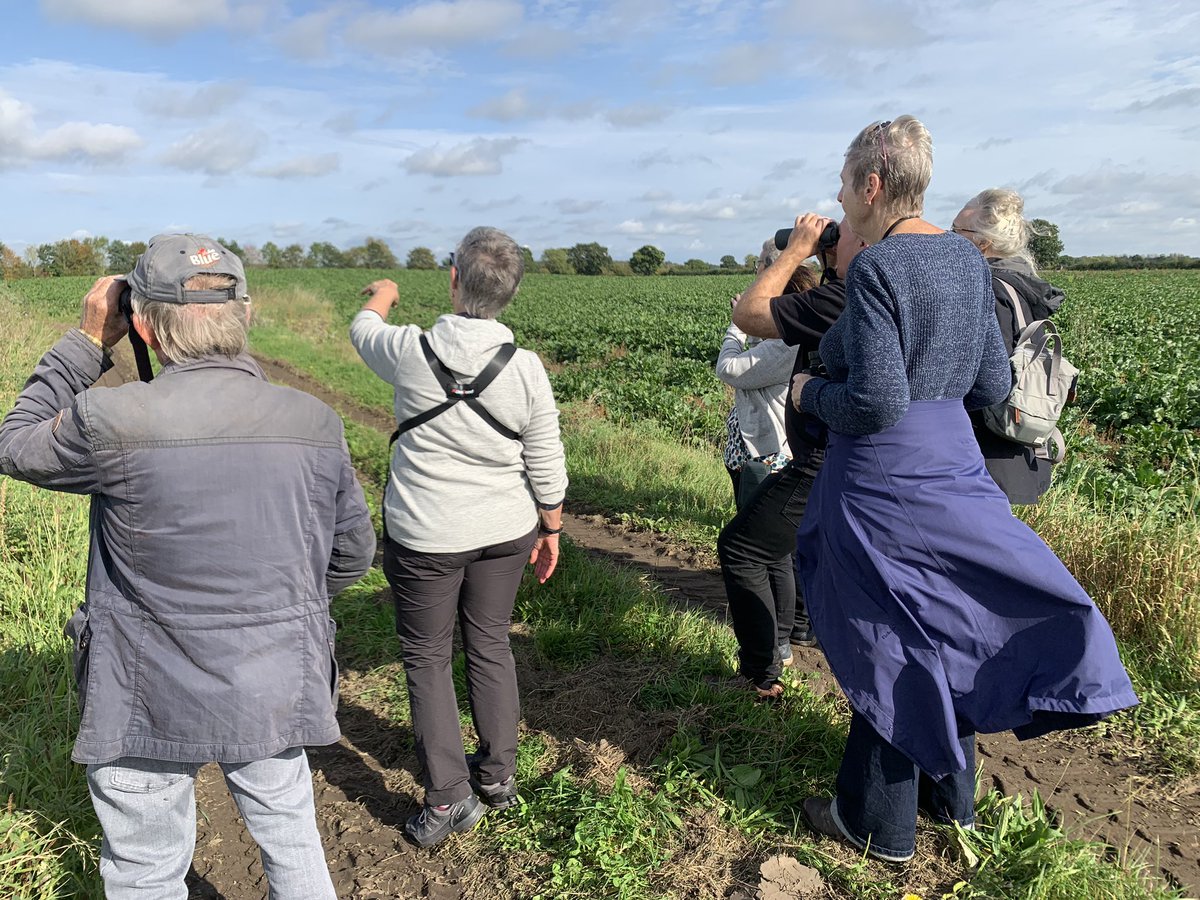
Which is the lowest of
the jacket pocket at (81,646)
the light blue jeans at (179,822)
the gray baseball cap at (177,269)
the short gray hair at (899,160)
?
the light blue jeans at (179,822)

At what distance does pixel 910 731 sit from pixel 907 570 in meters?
0.46

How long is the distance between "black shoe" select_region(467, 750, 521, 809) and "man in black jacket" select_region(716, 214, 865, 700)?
1.11m

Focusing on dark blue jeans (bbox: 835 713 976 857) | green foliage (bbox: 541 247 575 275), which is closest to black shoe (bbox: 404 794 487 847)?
dark blue jeans (bbox: 835 713 976 857)

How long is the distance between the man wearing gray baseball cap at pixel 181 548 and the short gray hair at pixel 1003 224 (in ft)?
8.22

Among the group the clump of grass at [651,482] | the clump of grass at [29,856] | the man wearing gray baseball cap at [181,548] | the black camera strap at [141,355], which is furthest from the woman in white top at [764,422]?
the clump of grass at [29,856]

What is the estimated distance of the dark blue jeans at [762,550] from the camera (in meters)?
3.10

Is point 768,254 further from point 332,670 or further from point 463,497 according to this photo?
point 332,670

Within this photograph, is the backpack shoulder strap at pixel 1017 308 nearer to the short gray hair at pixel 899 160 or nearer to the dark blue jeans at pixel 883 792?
the short gray hair at pixel 899 160

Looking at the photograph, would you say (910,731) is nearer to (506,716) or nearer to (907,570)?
(907,570)

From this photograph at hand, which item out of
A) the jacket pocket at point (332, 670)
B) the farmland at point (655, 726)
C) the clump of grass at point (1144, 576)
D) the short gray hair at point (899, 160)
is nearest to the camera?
the jacket pocket at point (332, 670)

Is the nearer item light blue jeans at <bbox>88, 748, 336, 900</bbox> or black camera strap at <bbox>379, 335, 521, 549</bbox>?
light blue jeans at <bbox>88, 748, 336, 900</bbox>

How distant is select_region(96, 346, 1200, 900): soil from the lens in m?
2.55

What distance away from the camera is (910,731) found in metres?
2.22

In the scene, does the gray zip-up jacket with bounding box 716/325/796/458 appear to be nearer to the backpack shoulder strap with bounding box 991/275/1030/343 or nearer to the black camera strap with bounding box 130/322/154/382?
the backpack shoulder strap with bounding box 991/275/1030/343
